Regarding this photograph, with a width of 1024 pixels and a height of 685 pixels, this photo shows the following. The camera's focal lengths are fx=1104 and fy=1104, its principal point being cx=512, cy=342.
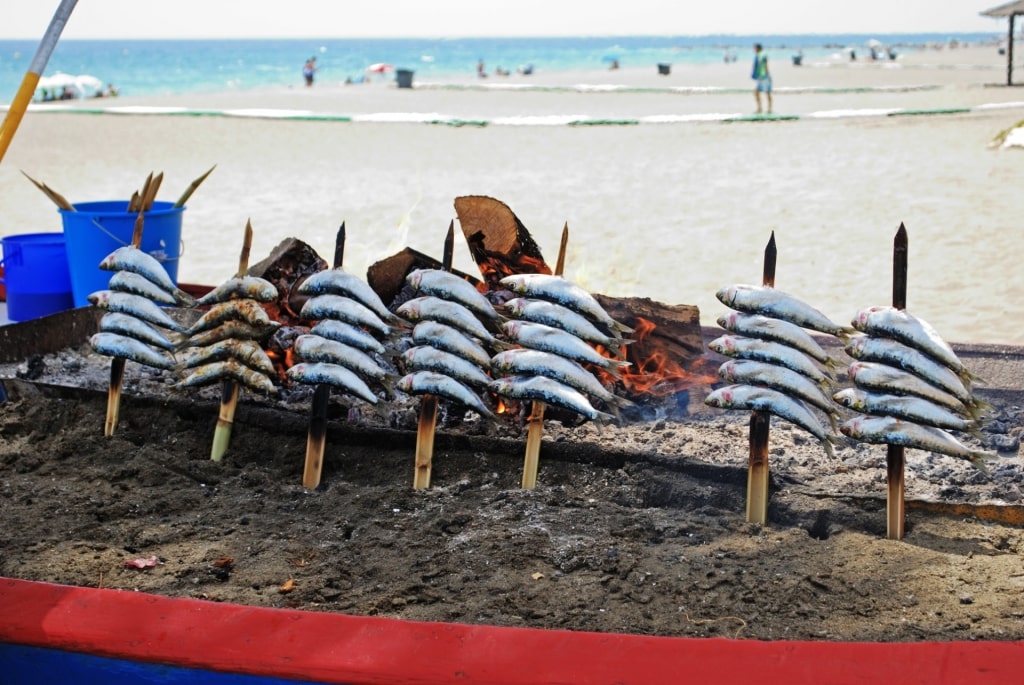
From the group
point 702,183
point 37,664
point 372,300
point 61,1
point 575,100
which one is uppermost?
point 575,100

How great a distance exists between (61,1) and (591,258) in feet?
22.4

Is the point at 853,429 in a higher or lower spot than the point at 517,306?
lower

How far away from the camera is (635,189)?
1495cm

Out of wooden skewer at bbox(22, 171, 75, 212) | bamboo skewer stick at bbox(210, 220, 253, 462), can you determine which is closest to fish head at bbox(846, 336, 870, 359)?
bamboo skewer stick at bbox(210, 220, 253, 462)

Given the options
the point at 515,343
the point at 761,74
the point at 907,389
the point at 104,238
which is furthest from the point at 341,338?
the point at 761,74

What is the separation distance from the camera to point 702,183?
15336 mm

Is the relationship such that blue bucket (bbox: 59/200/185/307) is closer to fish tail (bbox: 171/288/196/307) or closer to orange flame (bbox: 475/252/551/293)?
fish tail (bbox: 171/288/196/307)

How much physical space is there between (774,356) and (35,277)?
4879 mm

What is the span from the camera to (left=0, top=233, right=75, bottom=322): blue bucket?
6.63 m

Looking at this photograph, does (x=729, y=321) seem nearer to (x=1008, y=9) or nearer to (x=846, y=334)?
(x=846, y=334)

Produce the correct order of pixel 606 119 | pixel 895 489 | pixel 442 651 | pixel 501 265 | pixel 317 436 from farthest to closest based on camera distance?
1. pixel 606 119
2. pixel 501 265
3. pixel 317 436
4. pixel 895 489
5. pixel 442 651

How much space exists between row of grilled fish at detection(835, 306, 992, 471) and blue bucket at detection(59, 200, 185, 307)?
13.3 ft

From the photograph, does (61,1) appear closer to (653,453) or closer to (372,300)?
(372,300)

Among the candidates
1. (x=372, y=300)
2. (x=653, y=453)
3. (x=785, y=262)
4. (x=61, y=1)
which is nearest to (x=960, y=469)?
(x=653, y=453)
